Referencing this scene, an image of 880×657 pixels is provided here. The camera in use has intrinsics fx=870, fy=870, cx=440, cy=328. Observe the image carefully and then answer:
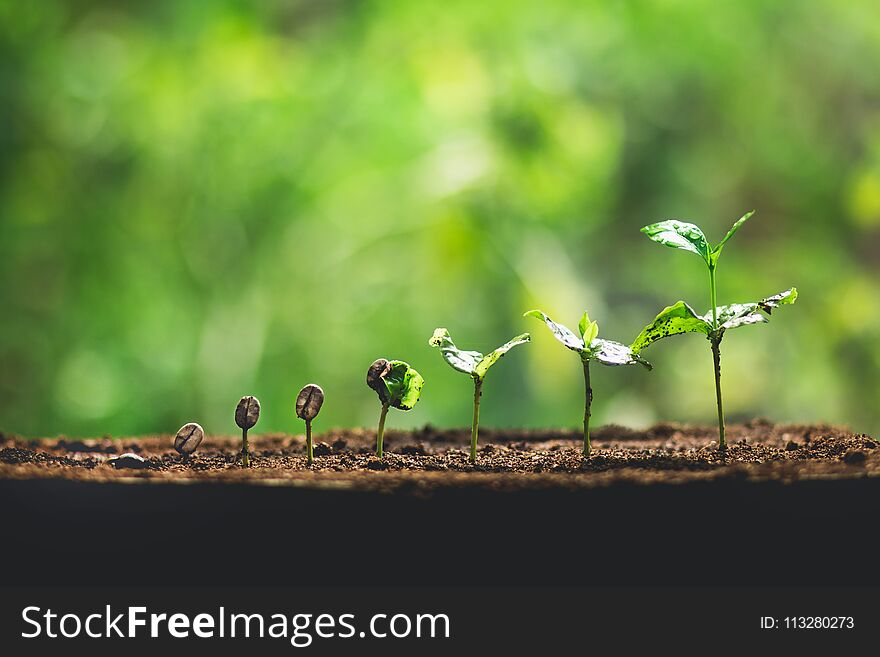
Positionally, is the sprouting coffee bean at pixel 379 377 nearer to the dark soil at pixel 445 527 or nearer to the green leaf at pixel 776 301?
the dark soil at pixel 445 527

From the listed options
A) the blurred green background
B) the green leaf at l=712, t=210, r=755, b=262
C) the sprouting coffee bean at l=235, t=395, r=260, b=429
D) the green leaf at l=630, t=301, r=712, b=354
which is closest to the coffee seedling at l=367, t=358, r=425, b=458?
the sprouting coffee bean at l=235, t=395, r=260, b=429

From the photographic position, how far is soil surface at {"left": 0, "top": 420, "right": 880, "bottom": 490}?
79 cm

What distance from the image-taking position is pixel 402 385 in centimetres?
99

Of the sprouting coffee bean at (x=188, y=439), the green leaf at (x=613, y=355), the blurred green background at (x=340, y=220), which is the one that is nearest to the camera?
the green leaf at (x=613, y=355)

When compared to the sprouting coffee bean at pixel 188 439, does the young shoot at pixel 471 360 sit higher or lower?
higher

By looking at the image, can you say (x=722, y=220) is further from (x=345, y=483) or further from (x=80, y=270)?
(x=345, y=483)

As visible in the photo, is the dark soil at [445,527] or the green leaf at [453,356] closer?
the dark soil at [445,527]

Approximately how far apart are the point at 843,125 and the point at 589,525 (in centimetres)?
362

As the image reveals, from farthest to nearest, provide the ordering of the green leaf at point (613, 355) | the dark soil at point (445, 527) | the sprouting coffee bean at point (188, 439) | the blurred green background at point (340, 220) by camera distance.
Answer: the blurred green background at point (340, 220), the sprouting coffee bean at point (188, 439), the green leaf at point (613, 355), the dark soil at point (445, 527)

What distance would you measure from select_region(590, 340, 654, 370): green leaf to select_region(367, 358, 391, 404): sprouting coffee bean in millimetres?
232

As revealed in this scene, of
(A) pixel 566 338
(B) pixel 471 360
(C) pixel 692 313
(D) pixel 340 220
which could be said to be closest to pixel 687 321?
(C) pixel 692 313

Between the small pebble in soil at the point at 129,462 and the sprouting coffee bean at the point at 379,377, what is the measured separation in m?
0.27

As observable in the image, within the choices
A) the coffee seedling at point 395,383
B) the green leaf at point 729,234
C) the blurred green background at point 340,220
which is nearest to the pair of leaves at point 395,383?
the coffee seedling at point 395,383

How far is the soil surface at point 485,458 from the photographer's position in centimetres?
79
